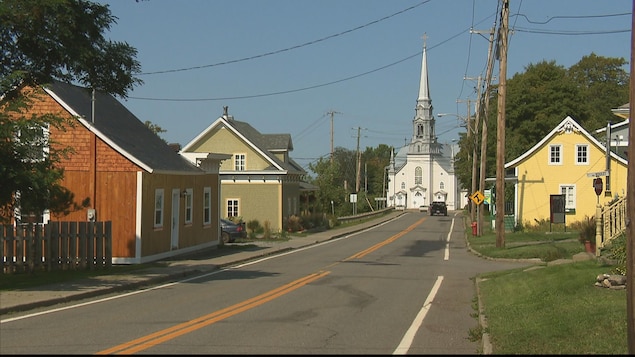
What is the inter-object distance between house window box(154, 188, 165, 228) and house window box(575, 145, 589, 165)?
30546mm

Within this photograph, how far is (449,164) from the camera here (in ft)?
481

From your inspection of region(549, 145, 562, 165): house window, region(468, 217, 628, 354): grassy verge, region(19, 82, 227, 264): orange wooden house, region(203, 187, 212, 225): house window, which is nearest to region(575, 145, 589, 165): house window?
region(549, 145, 562, 165): house window

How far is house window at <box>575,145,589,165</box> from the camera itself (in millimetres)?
48969

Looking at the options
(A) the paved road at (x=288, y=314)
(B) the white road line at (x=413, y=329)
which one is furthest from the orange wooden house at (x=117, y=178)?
(B) the white road line at (x=413, y=329)

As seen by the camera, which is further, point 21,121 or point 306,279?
point 306,279

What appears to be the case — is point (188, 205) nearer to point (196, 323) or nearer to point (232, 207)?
point (196, 323)

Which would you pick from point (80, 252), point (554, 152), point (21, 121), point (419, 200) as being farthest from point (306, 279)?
point (419, 200)

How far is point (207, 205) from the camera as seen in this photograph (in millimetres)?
34594

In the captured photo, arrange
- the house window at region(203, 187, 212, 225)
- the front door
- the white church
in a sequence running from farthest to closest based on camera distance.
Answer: the white church < the house window at region(203, 187, 212, 225) < the front door

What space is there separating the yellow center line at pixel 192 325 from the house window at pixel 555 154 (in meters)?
34.8

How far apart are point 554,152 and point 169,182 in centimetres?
2920

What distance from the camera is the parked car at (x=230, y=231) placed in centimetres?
4094

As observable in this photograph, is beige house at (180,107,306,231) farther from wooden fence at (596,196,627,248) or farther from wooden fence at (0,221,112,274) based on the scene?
wooden fence at (596,196,627,248)

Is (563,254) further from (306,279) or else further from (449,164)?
(449,164)
